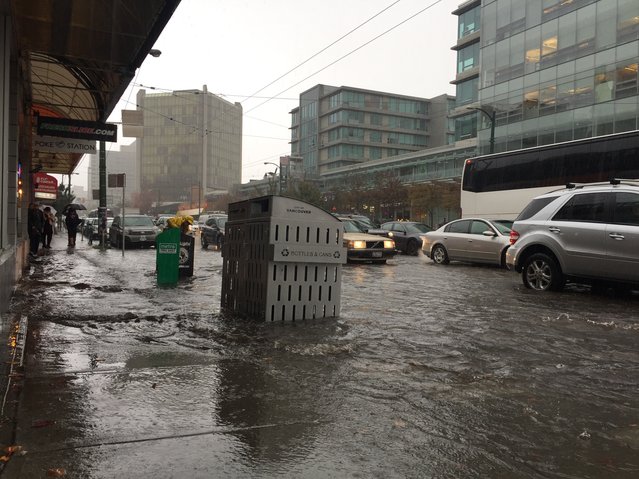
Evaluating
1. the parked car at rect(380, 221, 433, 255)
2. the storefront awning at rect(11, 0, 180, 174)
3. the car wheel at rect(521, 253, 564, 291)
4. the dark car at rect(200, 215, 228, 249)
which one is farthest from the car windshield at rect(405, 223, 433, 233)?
the storefront awning at rect(11, 0, 180, 174)

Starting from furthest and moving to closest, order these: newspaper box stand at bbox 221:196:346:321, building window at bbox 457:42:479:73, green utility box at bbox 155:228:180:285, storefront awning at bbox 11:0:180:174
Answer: building window at bbox 457:42:479:73 < green utility box at bbox 155:228:180:285 < storefront awning at bbox 11:0:180:174 < newspaper box stand at bbox 221:196:346:321

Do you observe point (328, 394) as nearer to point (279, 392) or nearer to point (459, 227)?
point (279, 392)

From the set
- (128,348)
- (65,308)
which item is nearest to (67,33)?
(65,308)

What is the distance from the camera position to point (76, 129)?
1447cm

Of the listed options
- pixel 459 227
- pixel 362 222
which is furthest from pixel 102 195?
pixel 459 227

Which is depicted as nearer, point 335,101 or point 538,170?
point 538,170

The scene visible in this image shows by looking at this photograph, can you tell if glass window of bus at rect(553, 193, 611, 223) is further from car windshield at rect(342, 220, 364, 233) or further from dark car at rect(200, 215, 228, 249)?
dark car at rect(200, 215, 228, 249)

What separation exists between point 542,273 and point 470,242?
614 cm

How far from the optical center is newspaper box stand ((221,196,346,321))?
21.7 ft

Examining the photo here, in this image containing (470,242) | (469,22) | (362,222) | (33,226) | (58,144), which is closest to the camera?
(58,144)

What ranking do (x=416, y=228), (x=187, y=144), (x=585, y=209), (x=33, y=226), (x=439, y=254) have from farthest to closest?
(x=187, y=144) → (x=416, y=228) → (x=439, y=254) → (x=33, y=226) → (x=585, y=209)

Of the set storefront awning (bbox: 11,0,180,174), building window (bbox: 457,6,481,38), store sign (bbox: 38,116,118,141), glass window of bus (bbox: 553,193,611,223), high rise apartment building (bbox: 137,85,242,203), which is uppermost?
building window (bbox: 457,6,481,38)

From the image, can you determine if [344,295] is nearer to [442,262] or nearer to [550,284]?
[550,284]

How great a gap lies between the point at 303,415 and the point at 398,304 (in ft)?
17.1
